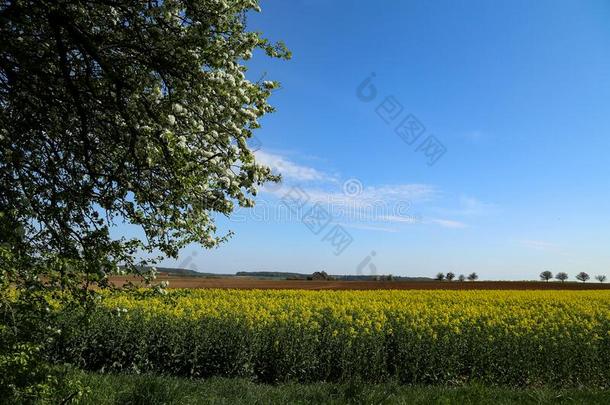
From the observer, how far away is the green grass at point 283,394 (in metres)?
8.02

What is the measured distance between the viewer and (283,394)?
9344 millimetres

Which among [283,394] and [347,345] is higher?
[347,345]

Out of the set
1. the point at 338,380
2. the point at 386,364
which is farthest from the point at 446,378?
the point at 338,380

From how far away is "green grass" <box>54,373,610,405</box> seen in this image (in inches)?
316

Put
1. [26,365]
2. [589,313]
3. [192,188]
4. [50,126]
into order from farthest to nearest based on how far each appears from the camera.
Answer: [589,313]
[50,126]
[192,188]
[26,365]

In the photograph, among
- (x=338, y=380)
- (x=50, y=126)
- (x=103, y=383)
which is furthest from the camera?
(x=338, y=380)

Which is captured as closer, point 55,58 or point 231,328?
point 55,58

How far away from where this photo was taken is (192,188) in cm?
720

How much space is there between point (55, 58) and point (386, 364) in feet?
34.7

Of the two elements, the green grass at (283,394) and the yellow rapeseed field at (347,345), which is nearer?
the green grass at (283,394)

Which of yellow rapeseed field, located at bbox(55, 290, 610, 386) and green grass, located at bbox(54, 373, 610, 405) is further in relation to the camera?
yellow rapeseed field, located at bbox(55, 290, 610, 386)

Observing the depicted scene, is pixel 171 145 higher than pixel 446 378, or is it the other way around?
pixel 171 145

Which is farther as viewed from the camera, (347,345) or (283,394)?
(347,345)

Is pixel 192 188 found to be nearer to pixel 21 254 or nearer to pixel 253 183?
pixel 253 183
